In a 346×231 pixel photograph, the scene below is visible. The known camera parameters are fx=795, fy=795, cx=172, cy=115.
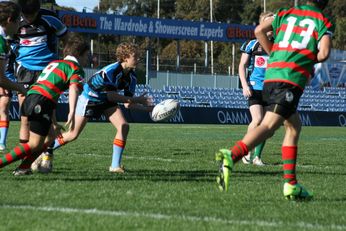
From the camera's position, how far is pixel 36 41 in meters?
9.65

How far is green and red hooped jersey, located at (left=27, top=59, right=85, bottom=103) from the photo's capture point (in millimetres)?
7980

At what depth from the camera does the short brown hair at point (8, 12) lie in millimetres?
7973

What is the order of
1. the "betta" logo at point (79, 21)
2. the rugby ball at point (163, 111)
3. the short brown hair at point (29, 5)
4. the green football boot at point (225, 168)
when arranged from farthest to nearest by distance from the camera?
the "betta" logo at point (79, 21), the rugby ball at point (163, 111), the short brown hair at point (29, 5), the green football boot at point (225, 168)

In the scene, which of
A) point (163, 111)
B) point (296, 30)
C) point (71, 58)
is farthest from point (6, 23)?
point (296, 30)

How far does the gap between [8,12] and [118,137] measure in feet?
7.51

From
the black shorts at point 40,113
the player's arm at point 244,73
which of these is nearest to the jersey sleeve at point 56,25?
the black shorts at point 40,113

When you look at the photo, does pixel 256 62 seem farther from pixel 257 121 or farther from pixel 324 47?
pixel 324 47

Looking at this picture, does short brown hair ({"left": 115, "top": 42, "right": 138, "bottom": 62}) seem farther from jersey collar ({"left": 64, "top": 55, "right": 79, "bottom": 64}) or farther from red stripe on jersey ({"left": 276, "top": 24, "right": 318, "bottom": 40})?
red stripe on jersey ({"left": 276, "top": 24, "right": 318, "bottom": 40})

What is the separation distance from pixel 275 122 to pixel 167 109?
333 cm

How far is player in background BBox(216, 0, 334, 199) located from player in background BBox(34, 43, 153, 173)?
2.73m

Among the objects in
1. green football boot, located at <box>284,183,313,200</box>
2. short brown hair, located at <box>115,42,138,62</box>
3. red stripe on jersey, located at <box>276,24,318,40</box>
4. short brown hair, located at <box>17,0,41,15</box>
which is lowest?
green football boot, located at <box>284,183,313,200</box>

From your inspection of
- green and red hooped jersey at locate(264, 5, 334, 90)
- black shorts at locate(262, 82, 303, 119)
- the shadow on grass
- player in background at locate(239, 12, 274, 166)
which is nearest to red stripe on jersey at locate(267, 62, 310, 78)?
green and red hooped jersey at locate(264, 5, 334, 90)

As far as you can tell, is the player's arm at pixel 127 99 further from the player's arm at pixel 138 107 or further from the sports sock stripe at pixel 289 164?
the sports sock stripe at pixel 289 164

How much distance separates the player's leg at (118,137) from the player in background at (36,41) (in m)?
1.00
